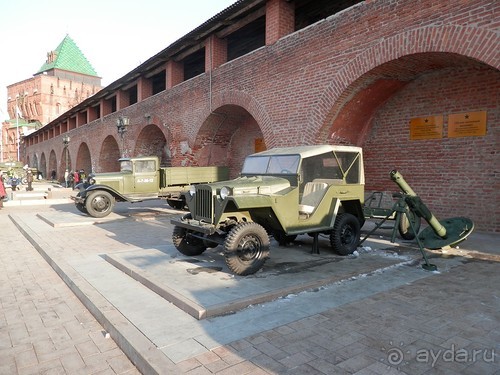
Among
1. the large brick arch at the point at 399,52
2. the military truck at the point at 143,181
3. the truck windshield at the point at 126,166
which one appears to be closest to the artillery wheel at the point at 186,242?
the large brick arch at the point at 399,52

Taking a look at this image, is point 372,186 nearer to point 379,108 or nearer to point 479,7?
point 379,108

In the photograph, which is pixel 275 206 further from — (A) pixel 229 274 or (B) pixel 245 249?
(A) pixel 229 274

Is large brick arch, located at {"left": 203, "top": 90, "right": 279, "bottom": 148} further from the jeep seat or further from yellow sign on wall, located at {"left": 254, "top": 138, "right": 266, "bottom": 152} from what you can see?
the jeep seat

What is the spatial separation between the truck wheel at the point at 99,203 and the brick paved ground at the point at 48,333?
5.23 metres

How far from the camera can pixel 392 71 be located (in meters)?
7.73

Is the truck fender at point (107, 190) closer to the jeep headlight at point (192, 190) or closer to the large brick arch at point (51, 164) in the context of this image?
the jeep headlight at point (192, 190)

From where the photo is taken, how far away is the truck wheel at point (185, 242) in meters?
5.35

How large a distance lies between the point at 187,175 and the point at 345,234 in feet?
23.3

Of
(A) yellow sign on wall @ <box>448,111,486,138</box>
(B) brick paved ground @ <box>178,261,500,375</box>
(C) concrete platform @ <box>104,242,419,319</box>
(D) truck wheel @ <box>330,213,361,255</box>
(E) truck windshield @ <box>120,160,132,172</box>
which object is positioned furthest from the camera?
(E) truck windshield @ <box>120,160,132,172</box>

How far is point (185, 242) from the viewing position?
5379 mm

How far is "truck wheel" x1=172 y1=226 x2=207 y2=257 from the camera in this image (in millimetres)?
5348

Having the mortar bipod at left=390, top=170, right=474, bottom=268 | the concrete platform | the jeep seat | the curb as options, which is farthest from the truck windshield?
the mortar bipod at left=390, top=170, right=474, bottom=268

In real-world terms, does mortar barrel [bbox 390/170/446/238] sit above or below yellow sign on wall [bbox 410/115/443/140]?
below

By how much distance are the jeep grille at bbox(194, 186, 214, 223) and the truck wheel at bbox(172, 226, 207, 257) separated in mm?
497
